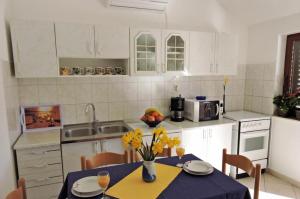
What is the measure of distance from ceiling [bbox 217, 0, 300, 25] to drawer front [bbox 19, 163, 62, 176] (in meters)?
3.17

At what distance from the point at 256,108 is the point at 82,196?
9.82ft

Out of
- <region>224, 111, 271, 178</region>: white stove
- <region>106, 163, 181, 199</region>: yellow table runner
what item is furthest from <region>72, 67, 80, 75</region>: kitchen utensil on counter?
<region>224, 111, 271, 178</region>: white stove

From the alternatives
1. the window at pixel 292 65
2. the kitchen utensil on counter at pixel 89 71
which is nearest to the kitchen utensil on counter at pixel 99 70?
the kitchen utensil on counter at pixel 89 71

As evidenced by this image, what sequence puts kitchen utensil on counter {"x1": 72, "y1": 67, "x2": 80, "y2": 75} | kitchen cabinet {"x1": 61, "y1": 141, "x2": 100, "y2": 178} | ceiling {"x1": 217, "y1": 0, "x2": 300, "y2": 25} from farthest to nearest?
ceiling {"x1": 217, "y1": 0, "x2": 300, "y2": 25} < kitchen utensil on counter {"x1": 72, "y1": 67, "x2": 80, "y2": 75} < kitchen cabinet {"x1": 61, "y1": 141, "x2": 100, "y2": 178}

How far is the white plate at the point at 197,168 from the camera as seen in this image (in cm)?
160

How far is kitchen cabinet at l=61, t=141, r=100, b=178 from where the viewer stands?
7.49 feet

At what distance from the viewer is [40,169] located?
86.8 inches

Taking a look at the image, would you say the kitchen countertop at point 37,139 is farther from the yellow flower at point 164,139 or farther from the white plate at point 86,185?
the yellow flower at point 164,139

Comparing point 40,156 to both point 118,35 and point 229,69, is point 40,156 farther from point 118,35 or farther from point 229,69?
point 229,69

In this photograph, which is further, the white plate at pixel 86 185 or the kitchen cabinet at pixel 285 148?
the kitchen cabinet at pixel 285 148

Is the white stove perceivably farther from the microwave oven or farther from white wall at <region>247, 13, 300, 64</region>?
white wall at <region>247, 13, 300, 64</region>

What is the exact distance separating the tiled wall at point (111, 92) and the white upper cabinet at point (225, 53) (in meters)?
0.34

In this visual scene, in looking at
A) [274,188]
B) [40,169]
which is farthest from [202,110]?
[40,169]

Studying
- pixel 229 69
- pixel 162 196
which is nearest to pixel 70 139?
pixel 162 196
